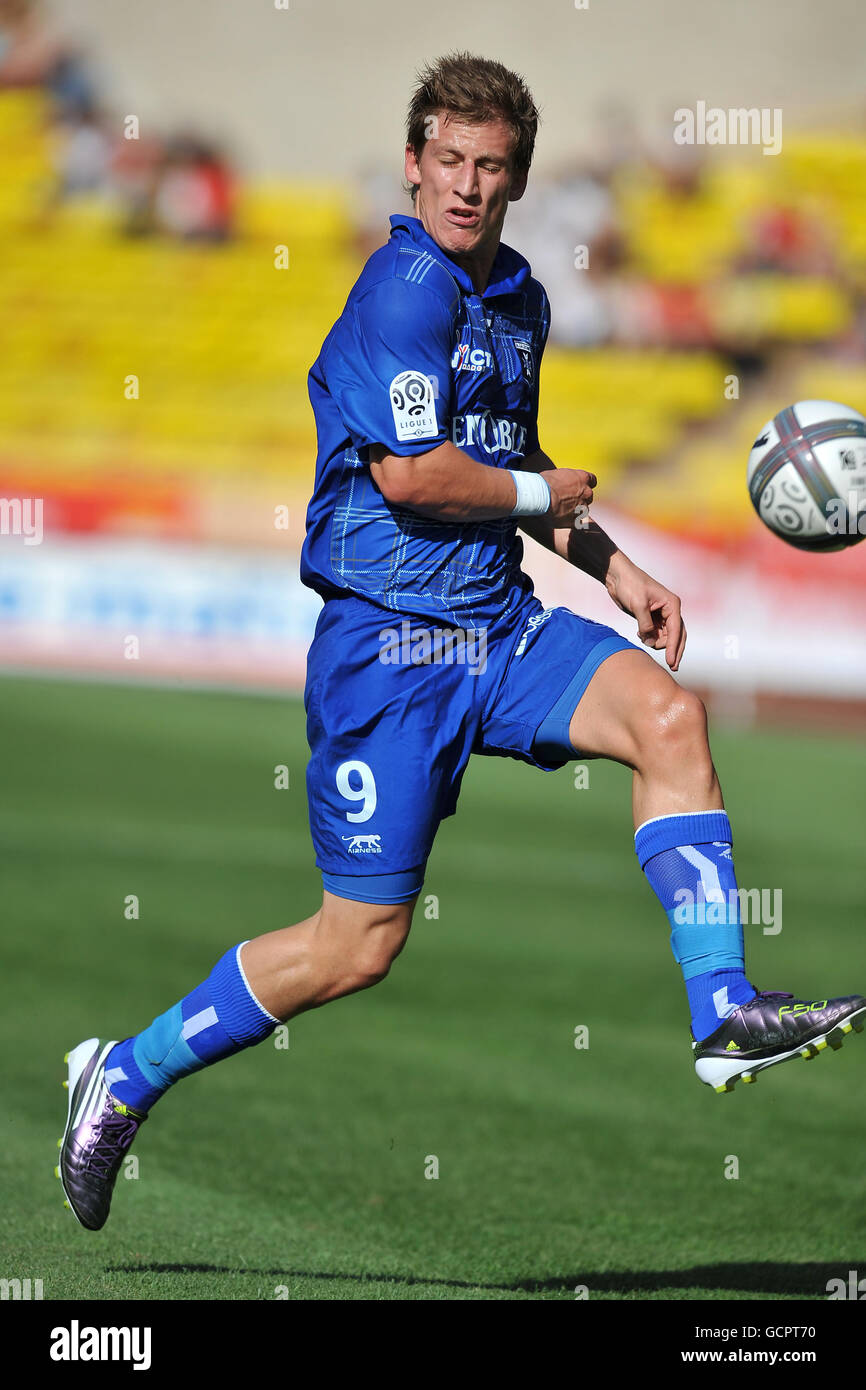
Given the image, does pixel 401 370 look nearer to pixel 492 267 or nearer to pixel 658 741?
pixel 492 267

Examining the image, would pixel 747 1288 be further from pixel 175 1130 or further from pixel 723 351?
pixel 723 351

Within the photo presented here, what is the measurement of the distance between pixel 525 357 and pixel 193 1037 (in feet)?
5.68

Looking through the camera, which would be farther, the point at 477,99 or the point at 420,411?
the point at 477,99

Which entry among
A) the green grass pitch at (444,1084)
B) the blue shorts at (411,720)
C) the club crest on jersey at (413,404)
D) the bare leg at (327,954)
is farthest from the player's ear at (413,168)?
the green grass pitch at (444,1084)

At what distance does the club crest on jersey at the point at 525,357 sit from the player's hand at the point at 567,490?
0.76 ft

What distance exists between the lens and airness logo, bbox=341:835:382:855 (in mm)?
3689

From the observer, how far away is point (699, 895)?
346cm

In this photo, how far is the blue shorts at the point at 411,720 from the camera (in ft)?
12.1

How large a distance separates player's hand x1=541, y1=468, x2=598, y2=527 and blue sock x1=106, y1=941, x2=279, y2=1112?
1214 millimetres

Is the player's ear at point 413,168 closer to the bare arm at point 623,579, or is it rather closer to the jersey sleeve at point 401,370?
the jersey sleeve at point 401,370

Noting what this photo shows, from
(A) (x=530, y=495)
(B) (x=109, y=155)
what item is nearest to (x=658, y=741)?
(A) (x=530, y=495)

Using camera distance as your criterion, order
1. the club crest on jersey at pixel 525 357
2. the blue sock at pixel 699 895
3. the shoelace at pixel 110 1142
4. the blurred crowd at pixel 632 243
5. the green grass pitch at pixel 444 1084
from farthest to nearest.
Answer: the blurred crowd at pixel 632 243 < the green grass pitch at pixel 444 1084 < the shoelace at pixel 110 1142 < the club crest on jersey at pixel 525 357 < the blue sock at pixel 699 895

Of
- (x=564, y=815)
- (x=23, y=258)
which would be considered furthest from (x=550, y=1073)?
(x=23, y=258)

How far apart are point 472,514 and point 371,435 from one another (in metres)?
0.27
